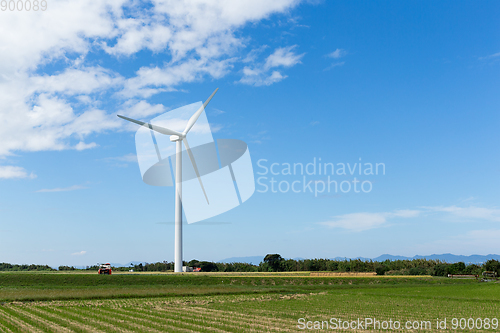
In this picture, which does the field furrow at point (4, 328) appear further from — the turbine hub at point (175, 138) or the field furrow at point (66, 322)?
the turbine hub at point (175, 138)

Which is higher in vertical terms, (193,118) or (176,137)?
(193,118)

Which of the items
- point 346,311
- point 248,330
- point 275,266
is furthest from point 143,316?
point 275,266

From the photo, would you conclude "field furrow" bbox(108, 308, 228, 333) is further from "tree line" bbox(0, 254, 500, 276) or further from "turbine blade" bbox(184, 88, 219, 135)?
"tree line" bbox(0, 254, 500, 276)

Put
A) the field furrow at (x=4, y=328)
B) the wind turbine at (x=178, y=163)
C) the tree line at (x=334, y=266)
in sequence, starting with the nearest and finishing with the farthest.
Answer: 1. the field furrow at (x=4, y=328)
2. the wind turbine at (x=178, y=163)
3. the tree line at (x=334, y=266)

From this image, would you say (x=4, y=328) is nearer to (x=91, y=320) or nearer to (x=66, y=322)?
(x=66, y=322)

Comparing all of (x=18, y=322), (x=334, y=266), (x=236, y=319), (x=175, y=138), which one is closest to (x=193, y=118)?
(x=175, y=138)

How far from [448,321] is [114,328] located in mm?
22523

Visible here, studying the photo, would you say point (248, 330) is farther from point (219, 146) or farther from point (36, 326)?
point (219, 146)

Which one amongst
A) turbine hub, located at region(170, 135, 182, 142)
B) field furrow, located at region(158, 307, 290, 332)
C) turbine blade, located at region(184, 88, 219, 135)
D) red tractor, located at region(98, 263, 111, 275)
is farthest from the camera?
turbine blade, located at region(184, 88, 219, 135)

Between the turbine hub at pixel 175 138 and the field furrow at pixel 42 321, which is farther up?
the turbine hub at pixel 175 138

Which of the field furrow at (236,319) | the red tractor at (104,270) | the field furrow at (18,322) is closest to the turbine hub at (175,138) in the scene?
the red tractor at (104,270)

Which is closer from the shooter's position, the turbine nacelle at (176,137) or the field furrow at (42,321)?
the field furrow at (42,321)

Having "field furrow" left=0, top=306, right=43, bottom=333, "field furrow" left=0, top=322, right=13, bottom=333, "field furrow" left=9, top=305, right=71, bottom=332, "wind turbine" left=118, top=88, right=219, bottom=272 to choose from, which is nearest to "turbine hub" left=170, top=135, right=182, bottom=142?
"wind turbine" left=118, top=88, right=219, bottom=272

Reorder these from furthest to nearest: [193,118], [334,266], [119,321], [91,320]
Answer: [334,266] < [193,118] < [91,320] < [119,321]
